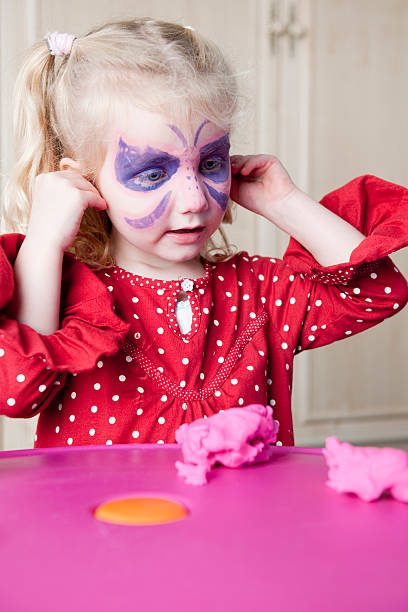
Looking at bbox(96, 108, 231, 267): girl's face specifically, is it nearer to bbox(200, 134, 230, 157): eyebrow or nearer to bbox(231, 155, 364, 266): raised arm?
bbox(200, 134, 230, 157): eyebrow

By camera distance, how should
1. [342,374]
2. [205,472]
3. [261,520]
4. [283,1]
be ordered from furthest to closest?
[342,374] → [283,1] → [205,472] → [261,520]

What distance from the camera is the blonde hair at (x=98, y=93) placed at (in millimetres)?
909

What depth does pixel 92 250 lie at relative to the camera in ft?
3.41

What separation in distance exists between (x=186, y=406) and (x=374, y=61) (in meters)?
1.81

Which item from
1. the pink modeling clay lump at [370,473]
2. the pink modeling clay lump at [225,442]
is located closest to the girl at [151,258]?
the pink modeling clay lump at [225,442]

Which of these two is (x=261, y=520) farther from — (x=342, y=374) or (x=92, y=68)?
(x=342, y=374)

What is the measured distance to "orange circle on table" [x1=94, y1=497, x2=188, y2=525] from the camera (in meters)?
0.49

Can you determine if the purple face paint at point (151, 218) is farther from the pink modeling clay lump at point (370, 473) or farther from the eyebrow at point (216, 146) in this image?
the pink modeling clay lump at point (370, 473)

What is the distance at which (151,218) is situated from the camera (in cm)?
91

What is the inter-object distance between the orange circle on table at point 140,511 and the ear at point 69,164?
552 millimetres

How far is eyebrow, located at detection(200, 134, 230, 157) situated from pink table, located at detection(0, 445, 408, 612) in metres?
0.44

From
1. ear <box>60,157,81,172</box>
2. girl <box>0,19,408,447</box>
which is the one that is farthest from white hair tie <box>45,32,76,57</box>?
ear <box>60,157,81,172</box>

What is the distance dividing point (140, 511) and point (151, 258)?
541mm

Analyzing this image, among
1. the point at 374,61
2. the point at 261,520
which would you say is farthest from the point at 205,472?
the point at 374,61
